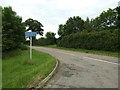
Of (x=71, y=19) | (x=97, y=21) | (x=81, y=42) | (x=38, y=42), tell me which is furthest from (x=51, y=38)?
(x=81, y=42)

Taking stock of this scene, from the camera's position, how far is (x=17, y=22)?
3247 cm

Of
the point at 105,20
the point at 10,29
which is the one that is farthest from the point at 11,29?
the point at 105,20

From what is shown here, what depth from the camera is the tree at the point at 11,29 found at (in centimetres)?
2916

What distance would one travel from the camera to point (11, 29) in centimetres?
3078

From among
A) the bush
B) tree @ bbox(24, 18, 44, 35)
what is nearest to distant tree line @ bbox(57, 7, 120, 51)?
the bush

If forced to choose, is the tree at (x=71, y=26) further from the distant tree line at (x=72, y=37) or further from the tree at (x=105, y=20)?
the distant tree line at (x=72, y=37)

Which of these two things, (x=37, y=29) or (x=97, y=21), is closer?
(x=97, y=21)

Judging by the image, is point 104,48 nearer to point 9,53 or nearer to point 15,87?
point 9,53

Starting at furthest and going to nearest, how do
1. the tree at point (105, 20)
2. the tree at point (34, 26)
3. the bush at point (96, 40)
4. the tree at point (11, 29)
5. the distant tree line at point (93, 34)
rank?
the tree at point (34, 26), the tree at point (105, 20), the distant tree line at point (93, 34), the bush at point (96, 40), the tree at point (11, 29)

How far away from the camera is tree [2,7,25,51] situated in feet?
95.7

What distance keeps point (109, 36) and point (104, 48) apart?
7.37ft

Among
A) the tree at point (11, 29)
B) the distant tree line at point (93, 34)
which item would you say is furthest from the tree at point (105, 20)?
the tree at point (11, 29)

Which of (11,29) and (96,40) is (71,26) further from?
(11,29)

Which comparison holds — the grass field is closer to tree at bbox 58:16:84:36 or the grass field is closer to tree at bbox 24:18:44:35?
Answer: tree at bbox 58:16:84:36
